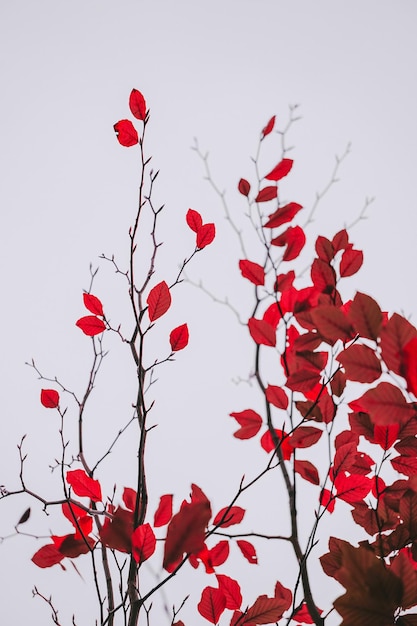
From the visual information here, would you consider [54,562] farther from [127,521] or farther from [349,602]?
[349,602]

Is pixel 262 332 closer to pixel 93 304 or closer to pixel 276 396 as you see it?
pixel 276 396

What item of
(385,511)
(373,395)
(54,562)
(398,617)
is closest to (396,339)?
(373,395)

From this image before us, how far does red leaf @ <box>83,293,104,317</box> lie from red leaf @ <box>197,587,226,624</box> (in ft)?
1.96

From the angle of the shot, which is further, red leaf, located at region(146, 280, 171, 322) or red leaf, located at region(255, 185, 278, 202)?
red leaf, located at region(255, 185, 278, 202)

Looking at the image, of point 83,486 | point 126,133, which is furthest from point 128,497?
point 126,133

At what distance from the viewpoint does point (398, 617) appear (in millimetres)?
518

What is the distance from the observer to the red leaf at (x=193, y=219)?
38.2 inches

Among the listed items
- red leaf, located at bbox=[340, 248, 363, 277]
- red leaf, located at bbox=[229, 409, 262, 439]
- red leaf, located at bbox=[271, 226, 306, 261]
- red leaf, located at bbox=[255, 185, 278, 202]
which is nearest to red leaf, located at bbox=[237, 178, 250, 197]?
red leaf, located at bbox=[255, 185, 278, 202]

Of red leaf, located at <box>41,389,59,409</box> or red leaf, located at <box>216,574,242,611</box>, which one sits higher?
red leaf, located at <box>41,389,59,409</box>

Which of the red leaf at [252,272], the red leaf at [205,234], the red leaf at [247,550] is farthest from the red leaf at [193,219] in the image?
the red leaf at [247,550]

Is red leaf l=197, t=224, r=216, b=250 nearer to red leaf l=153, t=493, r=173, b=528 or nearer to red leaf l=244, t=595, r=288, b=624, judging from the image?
red leaf l=153, t=493, r=173, b=528

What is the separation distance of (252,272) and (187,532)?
0.70 meters

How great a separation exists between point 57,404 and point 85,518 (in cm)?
29

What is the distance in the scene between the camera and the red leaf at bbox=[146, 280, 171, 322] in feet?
2.85
